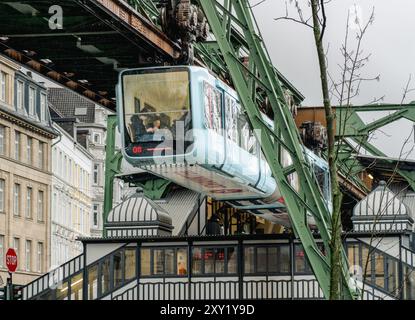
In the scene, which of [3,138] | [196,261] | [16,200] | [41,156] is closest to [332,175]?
[196,261]

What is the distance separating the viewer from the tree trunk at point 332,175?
41.7ft

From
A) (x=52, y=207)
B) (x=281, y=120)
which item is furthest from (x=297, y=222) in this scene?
(x=52, y=207)

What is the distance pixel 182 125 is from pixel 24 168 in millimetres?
42820

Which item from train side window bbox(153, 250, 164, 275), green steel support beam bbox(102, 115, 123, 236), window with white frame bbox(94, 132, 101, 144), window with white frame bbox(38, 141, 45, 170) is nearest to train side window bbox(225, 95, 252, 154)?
train side window bbox(153, 250, 164, 275)

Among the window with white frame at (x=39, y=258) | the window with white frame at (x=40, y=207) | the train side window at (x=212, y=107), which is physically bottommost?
the window with white frame at (x=39, y=258)

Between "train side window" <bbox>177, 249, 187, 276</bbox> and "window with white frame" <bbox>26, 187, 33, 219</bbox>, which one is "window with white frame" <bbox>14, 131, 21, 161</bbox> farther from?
"train side window" <bbox>177, 249, 187, 276</bbox>

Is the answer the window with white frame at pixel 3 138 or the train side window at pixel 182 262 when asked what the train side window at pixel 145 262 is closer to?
the train side window at pixel 182 262

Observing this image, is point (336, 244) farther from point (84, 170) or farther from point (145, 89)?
point (84, 170)

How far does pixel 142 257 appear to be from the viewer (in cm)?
4369

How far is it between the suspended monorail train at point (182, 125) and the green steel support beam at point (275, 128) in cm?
94

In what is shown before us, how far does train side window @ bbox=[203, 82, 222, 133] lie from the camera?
31.8 meters

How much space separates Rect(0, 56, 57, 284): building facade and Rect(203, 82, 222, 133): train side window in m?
34.6

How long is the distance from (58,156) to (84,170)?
230 cm

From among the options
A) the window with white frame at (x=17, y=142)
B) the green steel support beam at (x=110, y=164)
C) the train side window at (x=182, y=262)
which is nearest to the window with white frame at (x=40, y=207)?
the window with white frame at (x=17, y=142)
